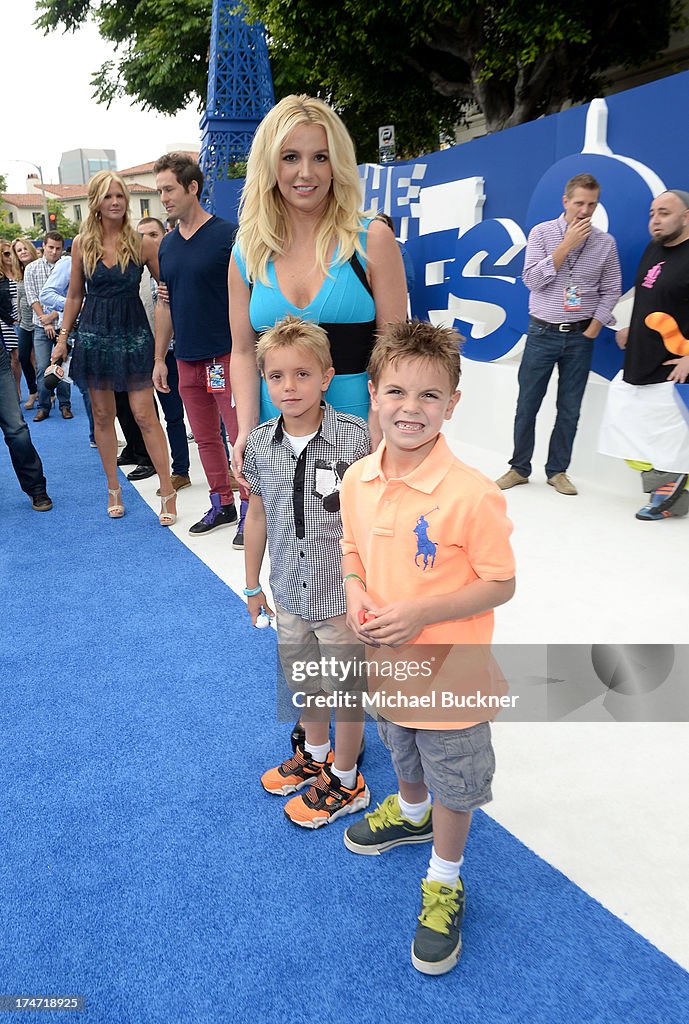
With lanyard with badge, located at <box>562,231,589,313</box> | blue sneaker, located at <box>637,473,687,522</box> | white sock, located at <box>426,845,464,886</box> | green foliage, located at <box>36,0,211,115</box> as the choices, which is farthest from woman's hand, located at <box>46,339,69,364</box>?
green foliage, located at <box>36,0,211,115</box>

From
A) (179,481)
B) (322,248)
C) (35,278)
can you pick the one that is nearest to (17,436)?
(179,481)

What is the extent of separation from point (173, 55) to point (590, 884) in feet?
63.7

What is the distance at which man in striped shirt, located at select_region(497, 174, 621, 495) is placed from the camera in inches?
174

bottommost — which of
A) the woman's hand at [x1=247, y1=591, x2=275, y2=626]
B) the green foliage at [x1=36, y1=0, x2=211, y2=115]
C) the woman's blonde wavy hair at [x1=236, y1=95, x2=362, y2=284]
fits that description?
the woman's hand at [x1=247, y1=591, x2=275, y2=626]

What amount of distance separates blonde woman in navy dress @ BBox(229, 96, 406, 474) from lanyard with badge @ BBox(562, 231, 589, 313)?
2.90 meters

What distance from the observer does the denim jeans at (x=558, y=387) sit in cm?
464

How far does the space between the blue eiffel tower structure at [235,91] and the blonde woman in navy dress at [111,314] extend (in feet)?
20.5

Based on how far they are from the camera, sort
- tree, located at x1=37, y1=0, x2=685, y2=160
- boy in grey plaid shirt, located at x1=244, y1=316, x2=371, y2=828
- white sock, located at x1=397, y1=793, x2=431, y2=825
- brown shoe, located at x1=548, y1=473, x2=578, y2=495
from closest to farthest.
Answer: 1. boy in grey plaid shirt, located at x1=244, y1=316, x2=371, y2=828
2. white sock, located at x1=397, y1=793, x2=431, y2=825
3. brown shoe, located at x1=548, y1=473, x2=578, y2=495
4. tree, located at x1=37, y1=0, x2=685, y2=160

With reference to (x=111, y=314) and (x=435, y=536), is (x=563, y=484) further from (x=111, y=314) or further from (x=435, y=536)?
(x=435, y=536)

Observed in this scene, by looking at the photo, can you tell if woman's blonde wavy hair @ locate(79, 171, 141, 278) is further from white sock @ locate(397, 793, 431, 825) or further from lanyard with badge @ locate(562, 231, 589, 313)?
white sock @ locate(397, 793, 431, 825)

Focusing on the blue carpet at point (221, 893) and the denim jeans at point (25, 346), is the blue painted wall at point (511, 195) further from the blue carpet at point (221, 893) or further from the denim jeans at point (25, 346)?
the denim jeans at point (25, 346)

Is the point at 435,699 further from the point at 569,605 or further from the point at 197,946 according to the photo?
the point at 569,605

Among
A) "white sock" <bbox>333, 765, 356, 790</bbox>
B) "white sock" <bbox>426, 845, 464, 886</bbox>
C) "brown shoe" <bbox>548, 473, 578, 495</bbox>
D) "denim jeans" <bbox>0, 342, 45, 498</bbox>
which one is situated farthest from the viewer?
"brown shoe" <bbox>548, 473, 578, 495</bbox>

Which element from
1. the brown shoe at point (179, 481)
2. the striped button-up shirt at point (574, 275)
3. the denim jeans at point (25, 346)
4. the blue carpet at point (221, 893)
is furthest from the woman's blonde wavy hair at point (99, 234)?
the denim jeans at point (25, 346)
